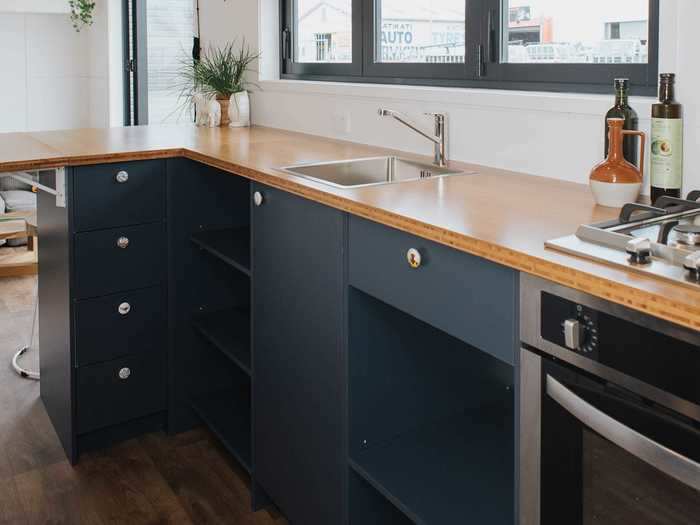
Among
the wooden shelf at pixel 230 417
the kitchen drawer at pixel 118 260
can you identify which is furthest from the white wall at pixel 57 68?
the wooden shelf at pixel 230 417

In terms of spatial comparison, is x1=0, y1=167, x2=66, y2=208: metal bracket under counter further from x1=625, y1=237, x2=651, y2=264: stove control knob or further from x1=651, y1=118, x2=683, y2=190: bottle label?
x1=625, y1=237, x2=651, y2=264: stove control knob

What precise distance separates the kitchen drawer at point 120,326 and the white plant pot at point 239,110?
1.04 meters

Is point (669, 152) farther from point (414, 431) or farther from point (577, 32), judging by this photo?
point (414, 431)

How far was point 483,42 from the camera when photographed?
2.31 m

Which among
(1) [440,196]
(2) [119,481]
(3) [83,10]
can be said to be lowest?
A: (2) [119,481]

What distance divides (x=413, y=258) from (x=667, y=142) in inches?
22.2

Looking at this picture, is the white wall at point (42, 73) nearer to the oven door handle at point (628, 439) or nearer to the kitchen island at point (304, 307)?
the kitchen island at point (304, 307)

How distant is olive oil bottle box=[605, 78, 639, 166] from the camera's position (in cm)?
165

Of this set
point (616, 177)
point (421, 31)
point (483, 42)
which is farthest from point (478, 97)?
point (616, 177)

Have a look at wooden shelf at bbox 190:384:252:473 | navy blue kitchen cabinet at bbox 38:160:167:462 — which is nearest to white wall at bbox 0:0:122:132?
navy blue kitchen cabinet at bbox 38:160:167:462

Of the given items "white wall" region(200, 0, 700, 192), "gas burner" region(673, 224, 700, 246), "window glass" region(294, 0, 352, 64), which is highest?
"window glass" region(294, 0, 352, 64)

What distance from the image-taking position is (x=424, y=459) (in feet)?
5.79

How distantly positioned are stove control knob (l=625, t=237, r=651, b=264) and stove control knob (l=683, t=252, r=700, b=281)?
6cm

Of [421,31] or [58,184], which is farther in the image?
[421,31]
